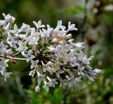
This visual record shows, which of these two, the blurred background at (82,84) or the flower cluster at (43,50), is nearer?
the flower cluster at (43,50)

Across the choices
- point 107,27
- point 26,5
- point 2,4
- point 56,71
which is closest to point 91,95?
point 56,71

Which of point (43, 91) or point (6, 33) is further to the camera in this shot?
point (43, 91)

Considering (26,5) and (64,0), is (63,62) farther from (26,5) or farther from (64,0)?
(64,0)

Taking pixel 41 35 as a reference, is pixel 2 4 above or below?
above

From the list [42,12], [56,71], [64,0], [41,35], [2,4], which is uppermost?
[64,0]

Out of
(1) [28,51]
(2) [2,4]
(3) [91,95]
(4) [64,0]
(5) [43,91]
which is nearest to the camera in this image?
(1) [28,51]

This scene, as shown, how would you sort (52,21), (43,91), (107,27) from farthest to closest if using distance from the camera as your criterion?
(107,27)
(52,21)
(43,91)

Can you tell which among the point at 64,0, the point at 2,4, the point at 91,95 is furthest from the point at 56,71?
the point at 64,0

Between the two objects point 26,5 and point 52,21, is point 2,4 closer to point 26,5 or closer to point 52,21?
point 52,21

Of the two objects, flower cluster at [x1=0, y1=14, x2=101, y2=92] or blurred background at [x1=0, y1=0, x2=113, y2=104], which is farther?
blurred background at [x1=0, y1=0, x2=113, y2=104]

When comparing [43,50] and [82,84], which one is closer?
[43,50]
